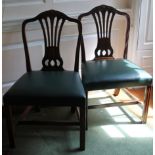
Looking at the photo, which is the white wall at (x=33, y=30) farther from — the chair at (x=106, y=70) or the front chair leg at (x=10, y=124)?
the front chair leg at (x=10, y=124)

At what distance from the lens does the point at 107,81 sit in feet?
6.50

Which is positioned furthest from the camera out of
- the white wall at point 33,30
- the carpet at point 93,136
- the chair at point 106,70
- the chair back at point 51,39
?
the white wall at point 33,30

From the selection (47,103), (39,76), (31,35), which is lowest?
(47,103)

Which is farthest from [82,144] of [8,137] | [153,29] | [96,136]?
[153,29]

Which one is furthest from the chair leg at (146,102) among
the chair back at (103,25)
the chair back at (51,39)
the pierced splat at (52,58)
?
the pierced splat at (52,58)

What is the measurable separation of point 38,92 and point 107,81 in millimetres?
531

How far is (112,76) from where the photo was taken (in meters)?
2.02

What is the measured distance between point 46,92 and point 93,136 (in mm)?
563

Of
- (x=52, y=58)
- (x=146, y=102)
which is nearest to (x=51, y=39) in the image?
(x=52, y=58)

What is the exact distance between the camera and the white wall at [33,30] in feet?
7.24

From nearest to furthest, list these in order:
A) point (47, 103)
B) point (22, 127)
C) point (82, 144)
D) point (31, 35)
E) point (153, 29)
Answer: point (47, 103) → point (82, 144) → point (22, 127) → point (31, 35) → point (153, 29)

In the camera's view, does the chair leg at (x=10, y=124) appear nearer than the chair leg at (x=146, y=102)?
Yes

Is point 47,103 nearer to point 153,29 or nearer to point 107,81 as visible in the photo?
point 107,81

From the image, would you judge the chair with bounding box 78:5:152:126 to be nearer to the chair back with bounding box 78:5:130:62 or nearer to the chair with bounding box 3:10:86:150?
the chair back with bounding box 78:5:130:62
